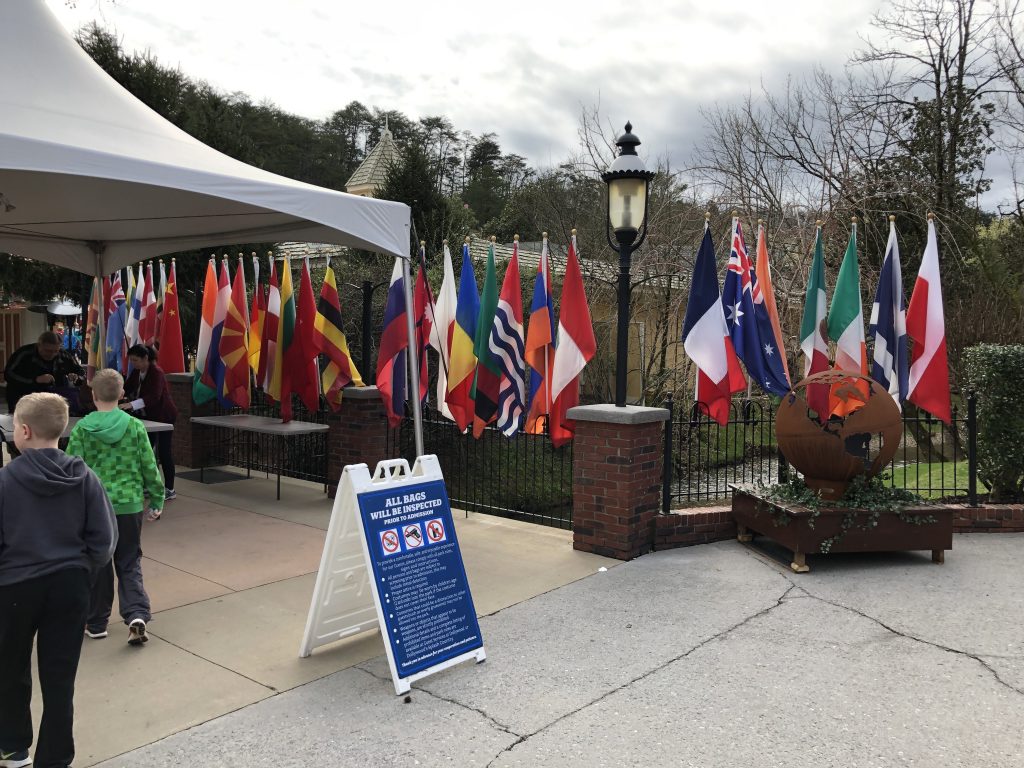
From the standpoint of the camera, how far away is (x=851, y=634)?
4.90 metres

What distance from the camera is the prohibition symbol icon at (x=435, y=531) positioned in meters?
4.39

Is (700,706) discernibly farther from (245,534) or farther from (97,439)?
(245,534)

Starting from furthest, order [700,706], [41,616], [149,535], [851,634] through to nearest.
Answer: [149,535] → [851,634] → [700,706] → [41,616]

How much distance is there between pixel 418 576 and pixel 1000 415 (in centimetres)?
680

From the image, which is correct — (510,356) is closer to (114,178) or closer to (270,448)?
(114,178)

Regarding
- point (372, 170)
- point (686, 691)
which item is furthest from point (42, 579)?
point (372, 170)

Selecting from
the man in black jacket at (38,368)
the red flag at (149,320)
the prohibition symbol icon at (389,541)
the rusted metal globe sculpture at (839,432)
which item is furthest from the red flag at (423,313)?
the red flag at (149,320)

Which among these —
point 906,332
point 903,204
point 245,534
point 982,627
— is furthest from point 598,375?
point 982,627

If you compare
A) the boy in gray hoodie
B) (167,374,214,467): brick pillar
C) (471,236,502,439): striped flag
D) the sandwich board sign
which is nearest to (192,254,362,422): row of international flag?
(167,374,214,467): brick pillar

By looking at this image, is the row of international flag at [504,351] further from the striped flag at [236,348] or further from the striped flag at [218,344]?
the striped flag at [218,344]

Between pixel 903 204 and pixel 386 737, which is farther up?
pixel 903 204

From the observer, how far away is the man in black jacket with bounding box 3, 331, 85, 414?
7.47 metres

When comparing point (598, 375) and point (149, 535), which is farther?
point (598, 375)

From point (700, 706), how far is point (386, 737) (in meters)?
1.57
